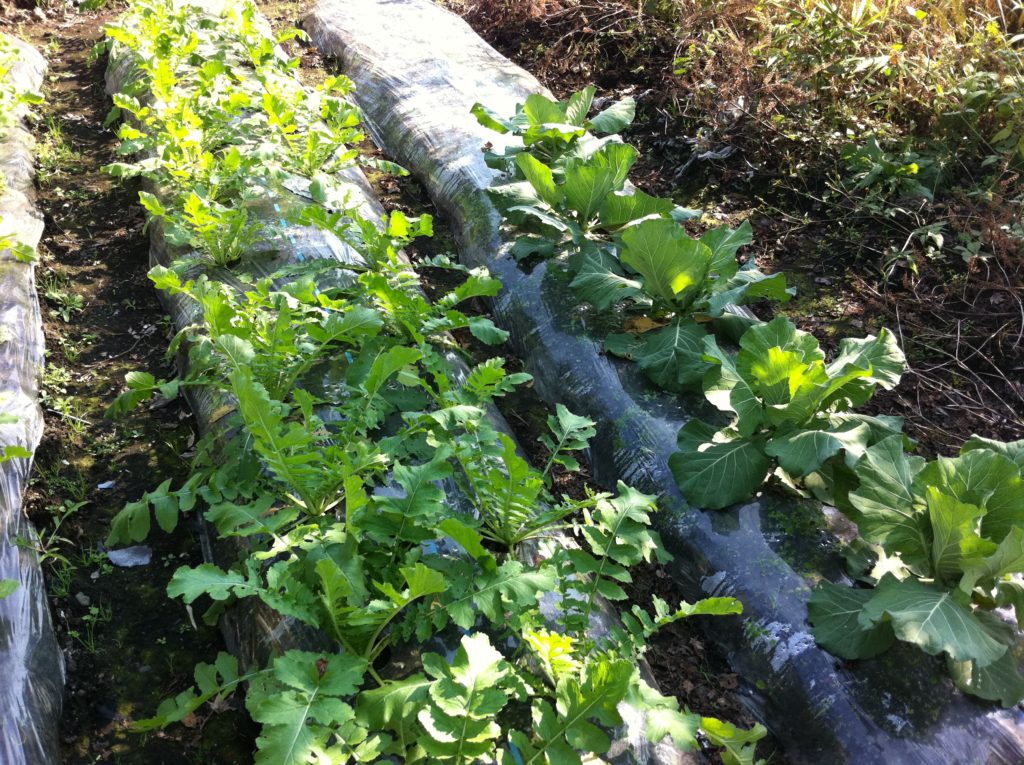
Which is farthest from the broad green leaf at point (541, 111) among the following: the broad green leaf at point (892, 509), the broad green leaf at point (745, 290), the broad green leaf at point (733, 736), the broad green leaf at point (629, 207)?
the broad green leaf at point (733, 736)

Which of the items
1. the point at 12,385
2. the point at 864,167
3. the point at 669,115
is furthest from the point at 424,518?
the point at 669,115

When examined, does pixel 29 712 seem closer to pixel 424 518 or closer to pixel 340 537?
pixel 340 537

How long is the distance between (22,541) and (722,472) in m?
2.29

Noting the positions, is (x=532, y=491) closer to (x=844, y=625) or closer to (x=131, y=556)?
(x=844, y=625)

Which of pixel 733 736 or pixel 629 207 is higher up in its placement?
pixel 629 207

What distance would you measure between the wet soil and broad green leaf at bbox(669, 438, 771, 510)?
155 centimetres

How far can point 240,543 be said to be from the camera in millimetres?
2820

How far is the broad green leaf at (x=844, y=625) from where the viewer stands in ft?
7.89

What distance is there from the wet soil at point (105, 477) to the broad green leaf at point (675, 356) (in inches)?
69.7

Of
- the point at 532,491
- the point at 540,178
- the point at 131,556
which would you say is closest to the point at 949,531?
the point at 532,491

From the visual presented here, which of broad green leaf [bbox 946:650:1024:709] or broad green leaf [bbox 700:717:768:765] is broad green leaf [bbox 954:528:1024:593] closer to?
broad green leaf [bbox 946:650:1024:709]

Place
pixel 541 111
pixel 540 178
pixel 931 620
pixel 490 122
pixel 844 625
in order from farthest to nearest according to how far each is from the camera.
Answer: pixel 490 122 → pixel 541 111 → pixel 540 178 → pixel 844 625 → pixel 931 620

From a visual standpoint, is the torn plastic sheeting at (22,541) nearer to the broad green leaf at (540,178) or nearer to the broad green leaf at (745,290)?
the broad green leaf at (540,178)

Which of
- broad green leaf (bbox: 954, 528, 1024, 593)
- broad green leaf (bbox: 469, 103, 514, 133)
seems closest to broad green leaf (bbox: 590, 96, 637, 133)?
broad green leaf (bbox: 469, 103, 514, 133)
